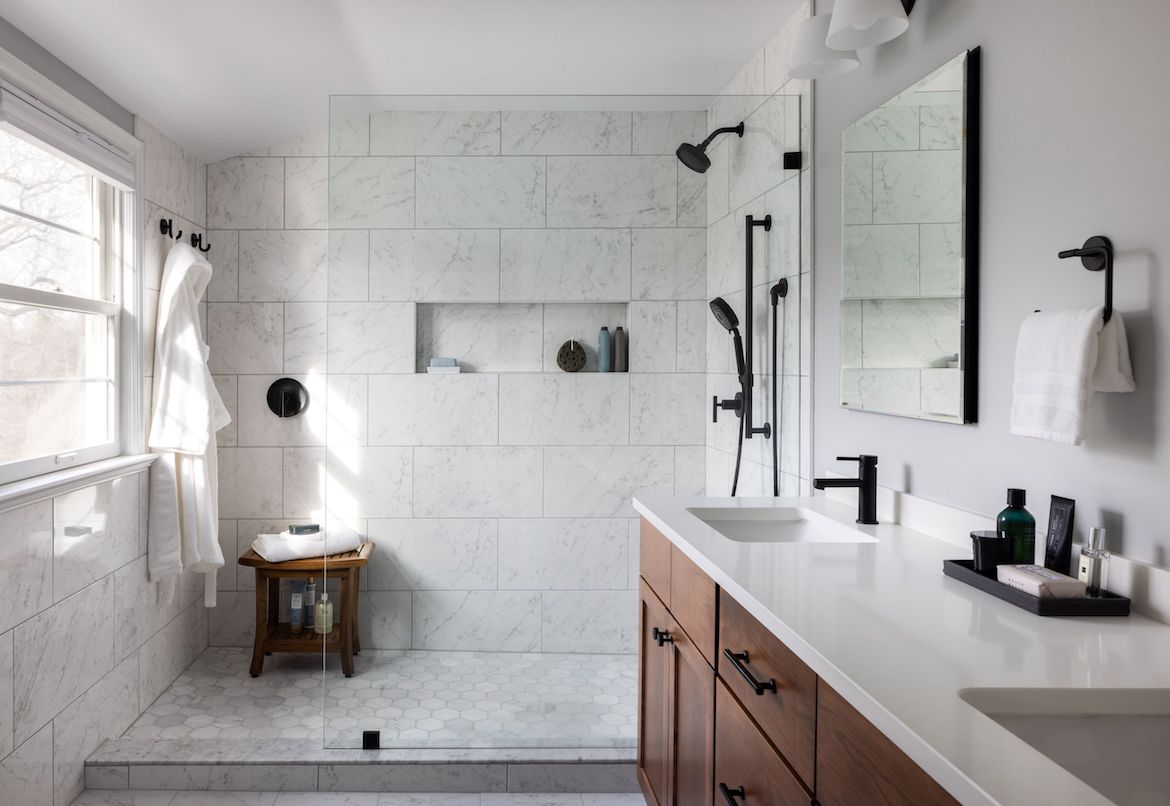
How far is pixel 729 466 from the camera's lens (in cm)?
269

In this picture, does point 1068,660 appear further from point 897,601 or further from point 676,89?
point 676,89

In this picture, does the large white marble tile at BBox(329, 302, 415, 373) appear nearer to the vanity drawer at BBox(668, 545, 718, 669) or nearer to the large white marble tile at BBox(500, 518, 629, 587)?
the large white marble tile at BBox(500, 518, 629, 587)

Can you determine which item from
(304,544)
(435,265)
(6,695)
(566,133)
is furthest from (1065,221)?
(6,695)

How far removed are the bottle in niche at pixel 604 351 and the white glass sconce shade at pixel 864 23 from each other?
102cm

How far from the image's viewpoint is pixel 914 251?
203 cm

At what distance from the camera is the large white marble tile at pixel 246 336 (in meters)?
3.79

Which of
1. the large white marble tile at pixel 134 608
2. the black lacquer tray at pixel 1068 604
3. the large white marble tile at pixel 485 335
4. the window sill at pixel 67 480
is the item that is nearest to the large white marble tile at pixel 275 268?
the window sill at pixel 67 480

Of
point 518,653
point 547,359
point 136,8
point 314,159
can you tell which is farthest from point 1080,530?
point 314,159

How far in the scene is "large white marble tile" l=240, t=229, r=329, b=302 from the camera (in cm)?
382

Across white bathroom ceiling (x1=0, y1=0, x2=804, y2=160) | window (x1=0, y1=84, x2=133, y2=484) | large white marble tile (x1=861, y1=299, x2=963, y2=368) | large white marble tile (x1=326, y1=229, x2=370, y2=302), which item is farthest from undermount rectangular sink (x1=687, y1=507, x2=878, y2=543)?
Result: window (x1=0, y1=84, x2=133, y2=484)

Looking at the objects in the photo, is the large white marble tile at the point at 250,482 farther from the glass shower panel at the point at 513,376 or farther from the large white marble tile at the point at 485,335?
the large white marble tile at the point at 485,335

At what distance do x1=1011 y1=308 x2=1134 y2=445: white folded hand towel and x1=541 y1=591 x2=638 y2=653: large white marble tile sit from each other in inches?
57.4

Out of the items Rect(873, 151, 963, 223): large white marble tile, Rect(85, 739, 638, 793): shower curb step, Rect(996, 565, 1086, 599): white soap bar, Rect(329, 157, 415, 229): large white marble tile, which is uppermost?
Rect(329, 157, 415, 229): large white marble tile

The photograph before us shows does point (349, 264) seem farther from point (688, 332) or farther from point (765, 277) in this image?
point (765, 277)
